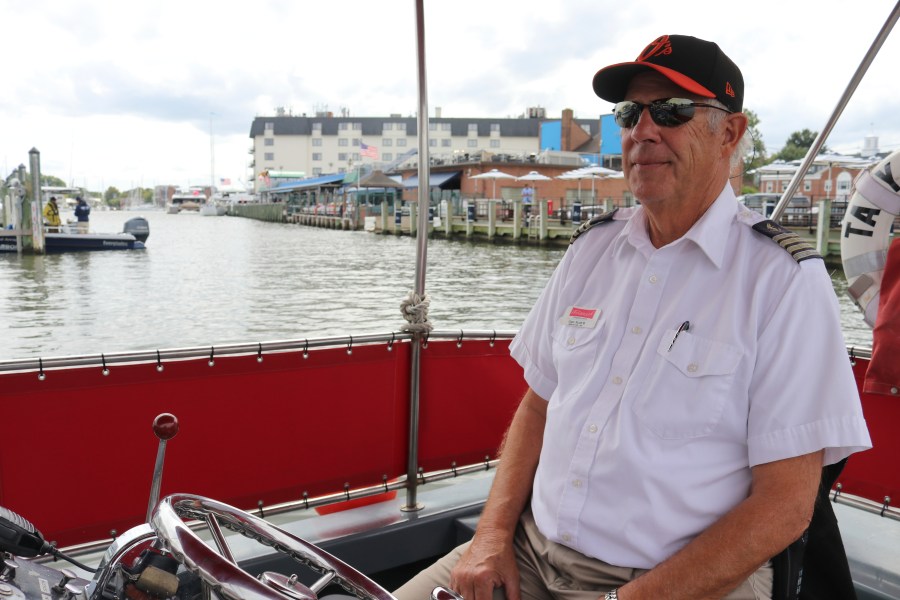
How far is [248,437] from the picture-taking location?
6.14 feet

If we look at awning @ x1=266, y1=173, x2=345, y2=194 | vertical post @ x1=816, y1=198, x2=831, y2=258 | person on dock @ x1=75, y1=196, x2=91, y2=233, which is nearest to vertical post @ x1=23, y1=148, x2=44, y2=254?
person on dock @ x1=75, y1=196, x2=91, y2=233

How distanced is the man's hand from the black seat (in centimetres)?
→ 41

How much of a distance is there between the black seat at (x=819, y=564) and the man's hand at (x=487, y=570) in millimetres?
414

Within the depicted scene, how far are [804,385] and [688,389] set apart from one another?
16 cm

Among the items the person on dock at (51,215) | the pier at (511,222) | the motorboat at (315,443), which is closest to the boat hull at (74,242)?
the person on dock at (51,215)

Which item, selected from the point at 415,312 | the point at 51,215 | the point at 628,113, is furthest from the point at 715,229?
the point at 51,215

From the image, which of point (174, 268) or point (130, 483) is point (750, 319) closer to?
point (130, 483)

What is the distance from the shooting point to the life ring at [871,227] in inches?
84.0

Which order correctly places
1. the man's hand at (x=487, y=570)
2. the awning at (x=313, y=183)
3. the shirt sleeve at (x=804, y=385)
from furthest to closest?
the awning at (x=313, y=183), the man's hand at (x=487, y=570), the shirt sleeve at (x=804, y=385)

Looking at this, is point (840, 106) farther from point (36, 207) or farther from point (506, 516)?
point (36, 207)

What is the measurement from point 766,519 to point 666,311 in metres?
0.34

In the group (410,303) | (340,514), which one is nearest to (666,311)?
(410,303)

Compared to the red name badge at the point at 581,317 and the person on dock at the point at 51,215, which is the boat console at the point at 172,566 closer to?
the red name badge at the point at 581,317

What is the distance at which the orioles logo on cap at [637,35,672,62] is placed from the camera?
4.03ft
